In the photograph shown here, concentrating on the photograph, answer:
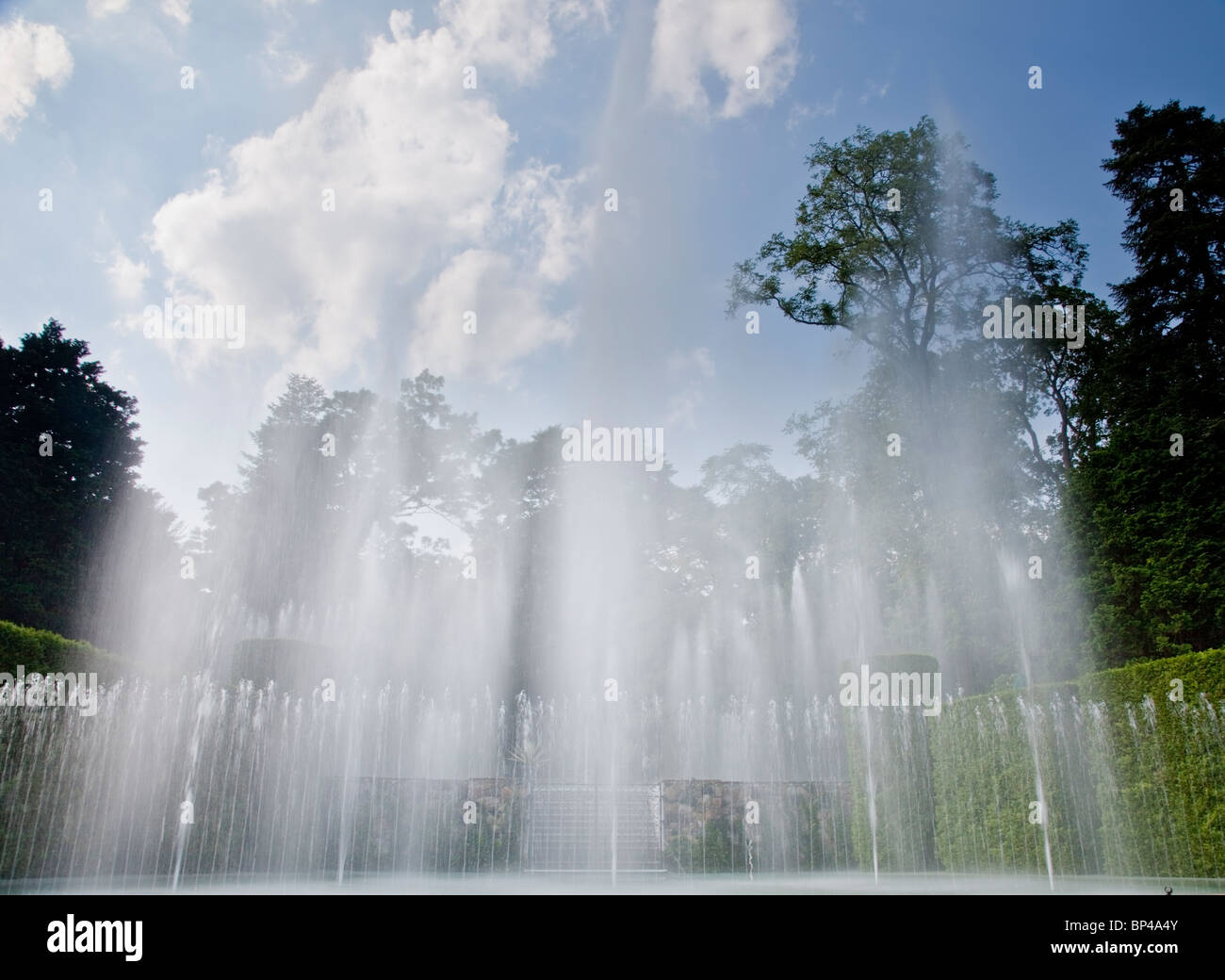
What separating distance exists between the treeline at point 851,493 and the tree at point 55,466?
8cm

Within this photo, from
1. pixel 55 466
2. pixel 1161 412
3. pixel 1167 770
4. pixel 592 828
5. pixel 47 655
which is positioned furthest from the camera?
pixel 55 466

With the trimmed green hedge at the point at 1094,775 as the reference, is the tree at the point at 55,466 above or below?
above

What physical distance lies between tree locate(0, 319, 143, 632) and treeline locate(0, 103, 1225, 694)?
0.25 ft

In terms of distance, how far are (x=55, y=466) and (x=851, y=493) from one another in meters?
25.7

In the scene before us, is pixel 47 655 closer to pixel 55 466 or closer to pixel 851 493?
pixel 55 466

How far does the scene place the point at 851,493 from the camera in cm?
2577

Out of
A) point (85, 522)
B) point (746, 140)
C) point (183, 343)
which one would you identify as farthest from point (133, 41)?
point (746, 140)

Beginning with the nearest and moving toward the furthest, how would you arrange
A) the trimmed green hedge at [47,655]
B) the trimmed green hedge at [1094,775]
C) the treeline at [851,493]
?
the trimmed green hedge at [1094,775] → the trimmed green hedge at [47,655] → the treeline at [851,493]

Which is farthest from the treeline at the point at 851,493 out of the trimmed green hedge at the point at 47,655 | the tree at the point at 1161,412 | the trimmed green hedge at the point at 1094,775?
the trimmed green hedge at the point at 47,655

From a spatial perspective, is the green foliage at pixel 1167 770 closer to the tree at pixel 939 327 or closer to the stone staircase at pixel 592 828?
the stone staircase at pixel 592 828

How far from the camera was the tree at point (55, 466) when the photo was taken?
22.9 meters

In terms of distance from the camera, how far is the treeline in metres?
19.1

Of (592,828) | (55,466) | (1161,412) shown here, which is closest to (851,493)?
(1161,412)

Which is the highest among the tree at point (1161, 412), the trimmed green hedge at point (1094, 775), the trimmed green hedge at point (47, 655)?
the tree at point (1161, 412)
